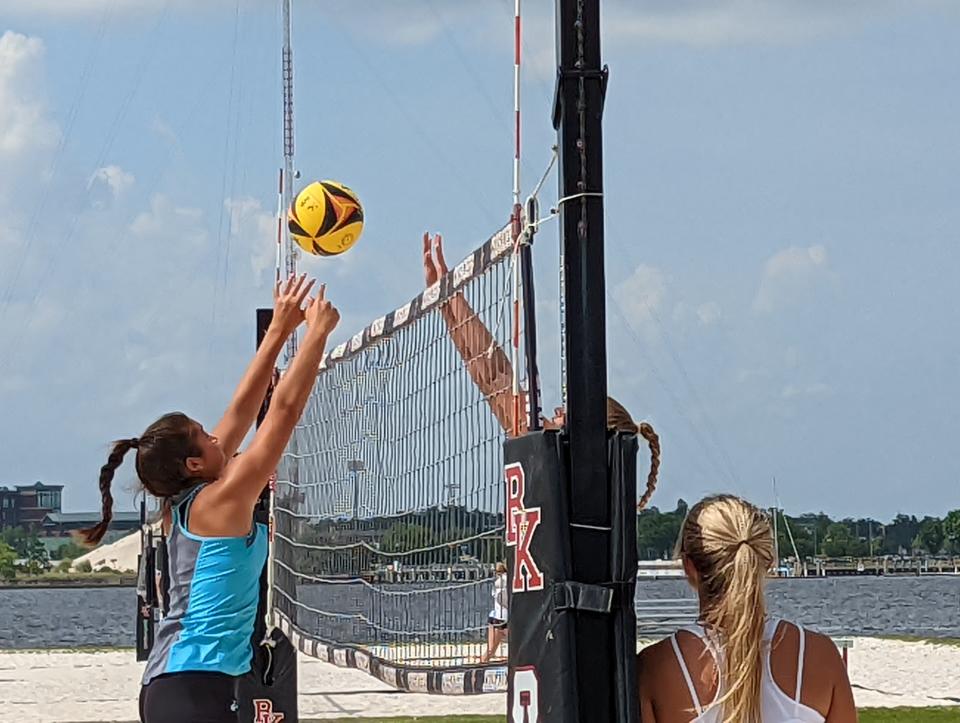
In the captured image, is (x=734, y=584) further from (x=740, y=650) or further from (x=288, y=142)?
(x=288, y=142)

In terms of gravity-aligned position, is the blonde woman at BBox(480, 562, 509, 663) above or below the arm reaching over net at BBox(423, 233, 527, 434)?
below

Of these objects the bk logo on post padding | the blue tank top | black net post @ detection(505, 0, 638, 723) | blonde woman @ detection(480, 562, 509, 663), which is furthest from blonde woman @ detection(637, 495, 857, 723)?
blonde woman @ detection(480, 562, 509, 663)

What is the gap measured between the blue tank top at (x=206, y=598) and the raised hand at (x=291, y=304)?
18.2 inches

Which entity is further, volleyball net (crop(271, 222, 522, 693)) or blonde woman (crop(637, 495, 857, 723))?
volleyball net (crop(271, 222, 522, 693))

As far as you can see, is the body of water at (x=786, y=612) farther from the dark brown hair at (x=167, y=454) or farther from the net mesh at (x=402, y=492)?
the dark brown hair at (x=167, y=454)

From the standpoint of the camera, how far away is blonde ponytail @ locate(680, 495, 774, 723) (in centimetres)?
298

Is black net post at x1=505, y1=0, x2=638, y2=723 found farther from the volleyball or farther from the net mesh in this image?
the volleyball

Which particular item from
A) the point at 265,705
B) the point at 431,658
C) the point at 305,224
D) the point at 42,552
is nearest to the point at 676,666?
the point at 265,705

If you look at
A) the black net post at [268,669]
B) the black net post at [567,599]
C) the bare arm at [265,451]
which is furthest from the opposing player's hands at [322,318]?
the black net post at [268,669]

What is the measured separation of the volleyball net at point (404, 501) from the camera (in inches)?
348

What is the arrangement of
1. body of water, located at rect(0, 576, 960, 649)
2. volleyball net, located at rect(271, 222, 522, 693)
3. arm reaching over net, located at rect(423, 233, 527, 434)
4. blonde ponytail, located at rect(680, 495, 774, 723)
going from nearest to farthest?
blonde ponytail, located at rect(680, 495, 774, 723), arm reaching over net, located at rect(423, 233, 527, 434), volleyball net, located at rect(271, 222, 522, 693), body of water, located at rect(0, 576, 960, 649)

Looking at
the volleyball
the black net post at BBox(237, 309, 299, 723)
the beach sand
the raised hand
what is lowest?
the beach sand

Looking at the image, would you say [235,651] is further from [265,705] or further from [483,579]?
[483,579]

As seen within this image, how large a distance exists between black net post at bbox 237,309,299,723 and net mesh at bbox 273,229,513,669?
1.08 metres
